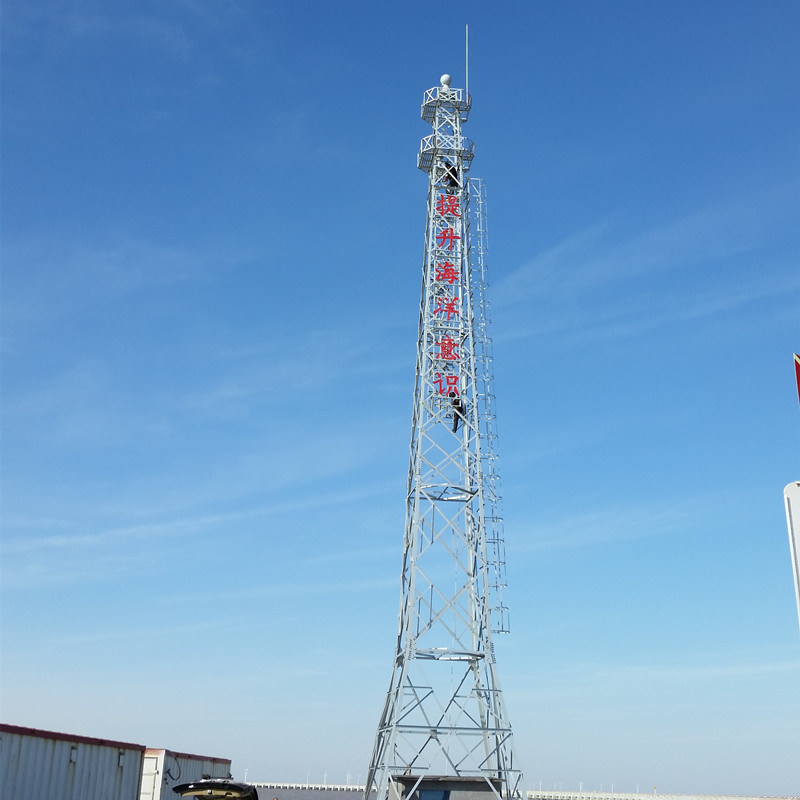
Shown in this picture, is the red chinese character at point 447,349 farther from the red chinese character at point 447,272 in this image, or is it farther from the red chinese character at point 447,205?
the red chinese character at point 447,205

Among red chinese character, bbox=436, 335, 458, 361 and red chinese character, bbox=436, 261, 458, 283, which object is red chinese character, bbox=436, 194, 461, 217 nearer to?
red chinese character, bbox=436, 261, 458, 283

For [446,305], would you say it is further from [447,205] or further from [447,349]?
[447,205]

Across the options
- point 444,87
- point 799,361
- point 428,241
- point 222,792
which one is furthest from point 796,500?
point 444,87

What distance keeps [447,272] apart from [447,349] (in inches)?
149

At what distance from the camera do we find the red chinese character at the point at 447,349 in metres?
38.8

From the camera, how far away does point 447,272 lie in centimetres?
4000

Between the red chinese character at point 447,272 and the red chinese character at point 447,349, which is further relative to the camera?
the red chinese character at point 447,272

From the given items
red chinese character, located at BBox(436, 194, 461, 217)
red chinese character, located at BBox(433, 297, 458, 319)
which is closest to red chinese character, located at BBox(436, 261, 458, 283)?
red chinese character, located at BBox(433, 297, 458, 319)

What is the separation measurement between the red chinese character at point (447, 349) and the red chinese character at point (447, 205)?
20.4 feet

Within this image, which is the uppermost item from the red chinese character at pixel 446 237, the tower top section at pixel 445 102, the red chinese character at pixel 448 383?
the tower top section at pixel 445 102

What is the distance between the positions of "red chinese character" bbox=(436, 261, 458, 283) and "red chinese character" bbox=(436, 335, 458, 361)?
2851 millimetres

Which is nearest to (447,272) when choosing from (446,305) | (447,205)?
(446,305)

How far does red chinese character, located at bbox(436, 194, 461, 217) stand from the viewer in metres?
40.8

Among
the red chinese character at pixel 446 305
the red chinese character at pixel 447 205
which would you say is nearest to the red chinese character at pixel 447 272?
the red chinese character at pixel 446 305
